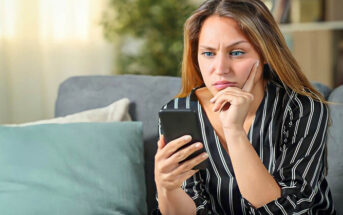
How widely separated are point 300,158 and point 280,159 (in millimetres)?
55

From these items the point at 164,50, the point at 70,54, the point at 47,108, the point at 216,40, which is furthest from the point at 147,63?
the point at 216,40

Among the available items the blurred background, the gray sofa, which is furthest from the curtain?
the gray sofa

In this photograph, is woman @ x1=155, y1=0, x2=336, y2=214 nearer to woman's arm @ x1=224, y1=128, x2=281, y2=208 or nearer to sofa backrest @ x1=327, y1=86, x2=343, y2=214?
woman's arm @ x1=224, y1=128, x2=281, y2=208

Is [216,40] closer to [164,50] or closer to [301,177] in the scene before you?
[301,177]

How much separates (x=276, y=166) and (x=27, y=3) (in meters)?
2.16

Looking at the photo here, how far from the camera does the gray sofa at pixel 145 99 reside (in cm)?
147

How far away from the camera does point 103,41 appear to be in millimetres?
3352

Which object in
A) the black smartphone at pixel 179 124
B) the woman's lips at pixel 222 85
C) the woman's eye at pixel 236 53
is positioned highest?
the woman's eye at pixel 236 53

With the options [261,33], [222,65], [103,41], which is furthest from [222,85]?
[103,41]

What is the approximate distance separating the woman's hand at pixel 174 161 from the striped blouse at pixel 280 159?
0.16 m

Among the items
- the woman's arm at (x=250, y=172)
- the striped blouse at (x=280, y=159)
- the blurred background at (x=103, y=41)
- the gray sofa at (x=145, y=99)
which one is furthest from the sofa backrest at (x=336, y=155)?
the blurred background at (x=103, y=41)

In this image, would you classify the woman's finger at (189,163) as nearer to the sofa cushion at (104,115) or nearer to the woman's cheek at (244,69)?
the woman's cheek at (244,69)

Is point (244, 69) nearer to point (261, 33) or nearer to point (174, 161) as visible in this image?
point (261, 33)

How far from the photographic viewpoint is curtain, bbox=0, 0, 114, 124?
9.33ft
